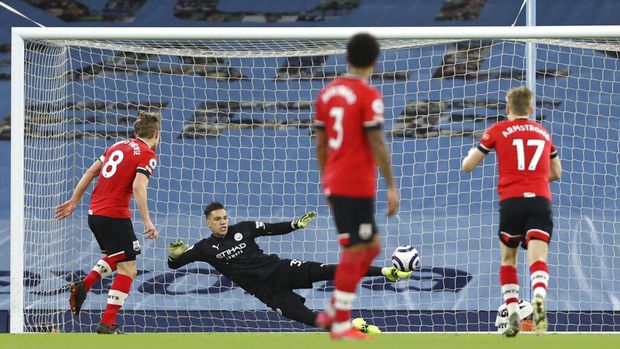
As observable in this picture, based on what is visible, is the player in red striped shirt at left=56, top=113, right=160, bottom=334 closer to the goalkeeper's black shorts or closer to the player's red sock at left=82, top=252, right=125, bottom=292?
the player's red sock at left=82, top=252, right=125, bottom=292

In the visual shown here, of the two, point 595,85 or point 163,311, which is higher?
point 595,85

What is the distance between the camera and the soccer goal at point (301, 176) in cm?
1030

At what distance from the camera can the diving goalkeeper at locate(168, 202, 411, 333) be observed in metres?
9.04

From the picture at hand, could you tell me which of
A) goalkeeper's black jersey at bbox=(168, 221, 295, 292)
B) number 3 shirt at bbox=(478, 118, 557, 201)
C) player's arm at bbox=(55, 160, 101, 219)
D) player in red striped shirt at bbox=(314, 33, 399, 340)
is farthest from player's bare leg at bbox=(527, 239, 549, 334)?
player's arm at bbox=(55, 160, 101, 219)

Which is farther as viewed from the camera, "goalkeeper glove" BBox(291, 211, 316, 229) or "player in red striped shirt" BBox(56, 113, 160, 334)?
"goalkeeper glove" BBox(291, 211, 316, 229)

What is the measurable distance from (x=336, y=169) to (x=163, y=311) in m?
6.23

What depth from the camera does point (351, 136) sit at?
17.8ft

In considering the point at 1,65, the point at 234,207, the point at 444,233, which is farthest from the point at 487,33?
the point at 1,65

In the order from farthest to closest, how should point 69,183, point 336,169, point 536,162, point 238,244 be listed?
point 69,183 < point 238,244 < point 536,162 < point 336,169

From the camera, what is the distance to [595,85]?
12914 mm

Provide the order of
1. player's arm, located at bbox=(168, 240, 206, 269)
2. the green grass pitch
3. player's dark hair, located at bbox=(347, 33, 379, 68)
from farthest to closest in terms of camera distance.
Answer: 1. player's arm, located at bbox=(168, 240, 206, 269)
2. the green grass pitch
3. player's dark hair, located at bbox=(347, 33, 379, 68)

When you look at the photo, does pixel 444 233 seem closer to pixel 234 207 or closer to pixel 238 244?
pixel 234 207

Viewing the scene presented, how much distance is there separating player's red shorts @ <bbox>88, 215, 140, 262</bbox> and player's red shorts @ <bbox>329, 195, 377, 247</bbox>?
3408 millimetres

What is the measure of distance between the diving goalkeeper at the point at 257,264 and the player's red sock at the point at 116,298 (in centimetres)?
64
